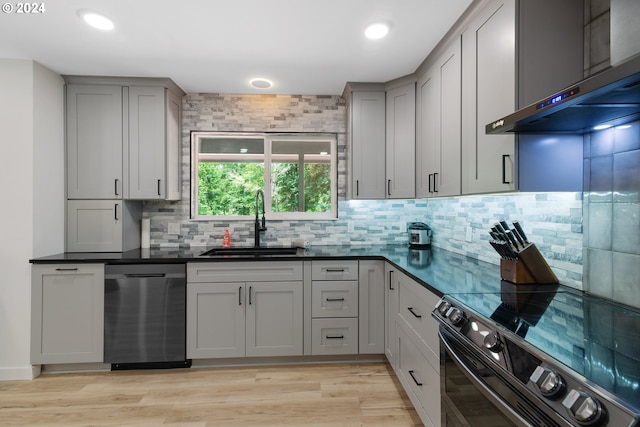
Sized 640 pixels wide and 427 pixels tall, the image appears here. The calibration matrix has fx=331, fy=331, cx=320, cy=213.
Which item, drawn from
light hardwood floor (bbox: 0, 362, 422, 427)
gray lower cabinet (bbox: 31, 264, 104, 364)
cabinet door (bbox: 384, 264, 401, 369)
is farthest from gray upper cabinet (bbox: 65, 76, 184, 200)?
cabinet door (bbox: 384, 264, 401, 369)

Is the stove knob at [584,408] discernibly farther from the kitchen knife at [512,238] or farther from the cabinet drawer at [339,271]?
the cabinet drawer at [339,271]

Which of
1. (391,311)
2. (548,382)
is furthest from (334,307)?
(548,382)

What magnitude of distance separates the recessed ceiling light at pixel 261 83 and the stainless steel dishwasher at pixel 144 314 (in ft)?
5.81

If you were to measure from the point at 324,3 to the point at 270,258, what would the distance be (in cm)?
185

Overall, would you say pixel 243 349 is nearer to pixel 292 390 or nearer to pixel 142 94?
pixel 292 390

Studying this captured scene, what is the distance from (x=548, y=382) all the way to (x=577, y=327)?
1.34ft

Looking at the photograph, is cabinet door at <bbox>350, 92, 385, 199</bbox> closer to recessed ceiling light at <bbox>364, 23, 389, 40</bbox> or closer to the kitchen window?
the kitchen window

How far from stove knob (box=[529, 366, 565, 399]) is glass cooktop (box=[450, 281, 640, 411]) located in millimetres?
44

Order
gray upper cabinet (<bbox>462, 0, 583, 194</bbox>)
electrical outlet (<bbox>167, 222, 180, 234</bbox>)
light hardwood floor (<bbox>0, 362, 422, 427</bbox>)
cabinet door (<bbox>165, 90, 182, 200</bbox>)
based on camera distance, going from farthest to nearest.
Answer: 1. electrical outlet (<bbox>167, 222, 180, 234</bbox>)
2. cabinet door (<bbox>165, 90, 182, 200</bbox>)
3. light hardwood floor (<bbox>0, 362, 422, 427</bbox>)
4. gray upper cabinet (<bbox>462, 0, 583, 194</bbox>)

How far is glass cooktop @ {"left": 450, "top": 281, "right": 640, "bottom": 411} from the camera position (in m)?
0.79

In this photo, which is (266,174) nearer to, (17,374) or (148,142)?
(148,142)

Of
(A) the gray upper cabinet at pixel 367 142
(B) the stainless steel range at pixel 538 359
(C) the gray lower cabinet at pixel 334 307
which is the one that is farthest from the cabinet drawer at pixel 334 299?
(B) the stainless steel range at pixel 538 359

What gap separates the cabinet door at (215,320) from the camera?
270 cm

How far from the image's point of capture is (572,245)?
5.41ft
